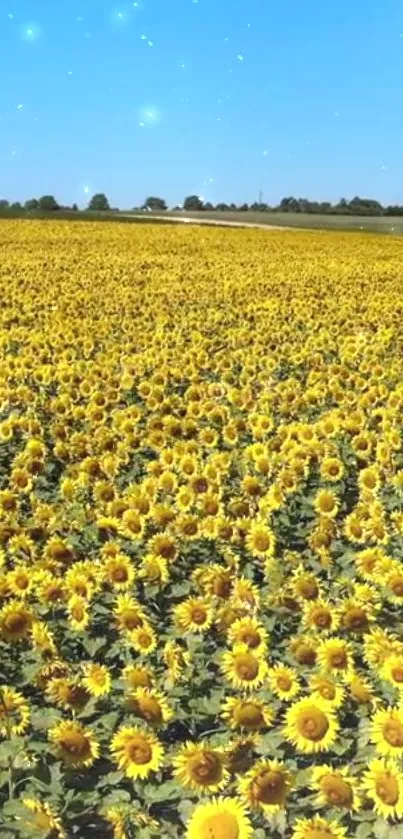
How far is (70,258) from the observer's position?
25656 millimetres

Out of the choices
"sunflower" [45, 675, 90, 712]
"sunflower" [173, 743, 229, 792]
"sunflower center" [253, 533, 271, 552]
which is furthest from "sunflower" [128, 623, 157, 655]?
"sunflower center" [253, 533, 271, 552]

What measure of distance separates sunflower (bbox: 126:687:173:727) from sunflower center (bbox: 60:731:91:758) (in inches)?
9.1

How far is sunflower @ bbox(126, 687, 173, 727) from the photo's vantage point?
343 cm

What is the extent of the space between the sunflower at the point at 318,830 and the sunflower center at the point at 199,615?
135 centimetres

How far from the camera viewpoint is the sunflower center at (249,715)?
11.2ft

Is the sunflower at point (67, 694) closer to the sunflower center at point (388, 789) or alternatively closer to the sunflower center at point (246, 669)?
the sunflower center at point (246, 669)

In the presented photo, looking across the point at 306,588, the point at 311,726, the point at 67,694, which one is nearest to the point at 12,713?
the point at 67,694

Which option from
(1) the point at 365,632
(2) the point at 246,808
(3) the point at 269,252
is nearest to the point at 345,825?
(2) the point at 246,808

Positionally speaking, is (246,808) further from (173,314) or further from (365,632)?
(173,314)

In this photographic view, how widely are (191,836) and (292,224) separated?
6501 cm

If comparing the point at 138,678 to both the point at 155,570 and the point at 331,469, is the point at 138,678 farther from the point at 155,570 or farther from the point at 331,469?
the point at 331,469

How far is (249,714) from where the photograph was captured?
343cm

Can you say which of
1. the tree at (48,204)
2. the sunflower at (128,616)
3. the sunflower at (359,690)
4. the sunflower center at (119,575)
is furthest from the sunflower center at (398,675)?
the tree at (48,204)

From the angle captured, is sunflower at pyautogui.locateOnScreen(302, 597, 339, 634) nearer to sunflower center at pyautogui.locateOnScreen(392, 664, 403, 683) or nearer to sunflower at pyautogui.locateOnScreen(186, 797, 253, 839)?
sunflower center at pyautogui.locateOnScreen(392, 664, 403, 683)
